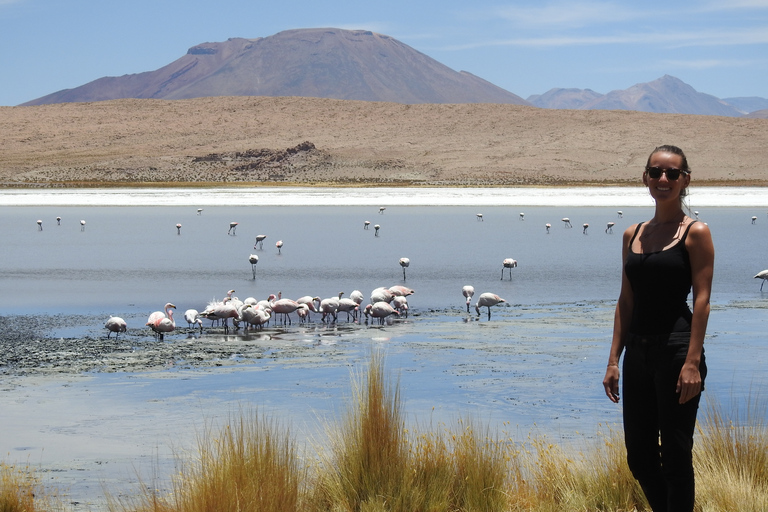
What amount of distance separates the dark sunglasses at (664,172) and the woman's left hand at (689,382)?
32.1 inches

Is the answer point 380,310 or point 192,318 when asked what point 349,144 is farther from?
point 192,318

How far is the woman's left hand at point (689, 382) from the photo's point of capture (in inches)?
145

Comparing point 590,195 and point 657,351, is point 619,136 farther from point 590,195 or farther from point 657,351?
point 657,351

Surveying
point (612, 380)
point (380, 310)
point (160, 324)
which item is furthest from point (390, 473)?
point (380, 310)

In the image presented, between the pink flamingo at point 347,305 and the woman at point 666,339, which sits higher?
the woman at point 666,339

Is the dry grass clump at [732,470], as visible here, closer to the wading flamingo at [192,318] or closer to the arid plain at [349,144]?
the wading flamingo at [192,318]

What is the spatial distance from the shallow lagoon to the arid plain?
40.3 meters

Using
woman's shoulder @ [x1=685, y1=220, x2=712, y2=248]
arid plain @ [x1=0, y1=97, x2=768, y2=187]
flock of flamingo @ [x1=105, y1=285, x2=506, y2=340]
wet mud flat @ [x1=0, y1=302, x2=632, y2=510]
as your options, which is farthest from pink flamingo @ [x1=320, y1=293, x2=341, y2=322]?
arid plain @ [x1=0, y1=97, x2=768, y2=187]

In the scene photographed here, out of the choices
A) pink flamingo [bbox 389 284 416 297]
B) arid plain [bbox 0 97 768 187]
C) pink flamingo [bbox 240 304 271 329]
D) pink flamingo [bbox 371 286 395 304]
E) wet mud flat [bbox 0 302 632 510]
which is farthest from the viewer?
arid plain [bbox 0 97 768 187]

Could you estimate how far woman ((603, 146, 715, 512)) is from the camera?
3.74m

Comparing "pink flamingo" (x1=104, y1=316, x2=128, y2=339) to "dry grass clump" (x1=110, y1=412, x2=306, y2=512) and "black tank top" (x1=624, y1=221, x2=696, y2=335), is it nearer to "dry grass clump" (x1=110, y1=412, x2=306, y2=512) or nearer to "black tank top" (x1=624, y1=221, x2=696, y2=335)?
"dry grass clump" (x1=110, y1=412, x2=306, y2=512)

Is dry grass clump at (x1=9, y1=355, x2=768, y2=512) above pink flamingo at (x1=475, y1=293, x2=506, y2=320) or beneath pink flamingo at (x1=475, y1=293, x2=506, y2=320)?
above

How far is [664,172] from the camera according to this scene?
3.97 metres

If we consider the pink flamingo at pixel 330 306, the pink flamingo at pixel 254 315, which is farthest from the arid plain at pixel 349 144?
the pink flamingo at pixel 254 315
